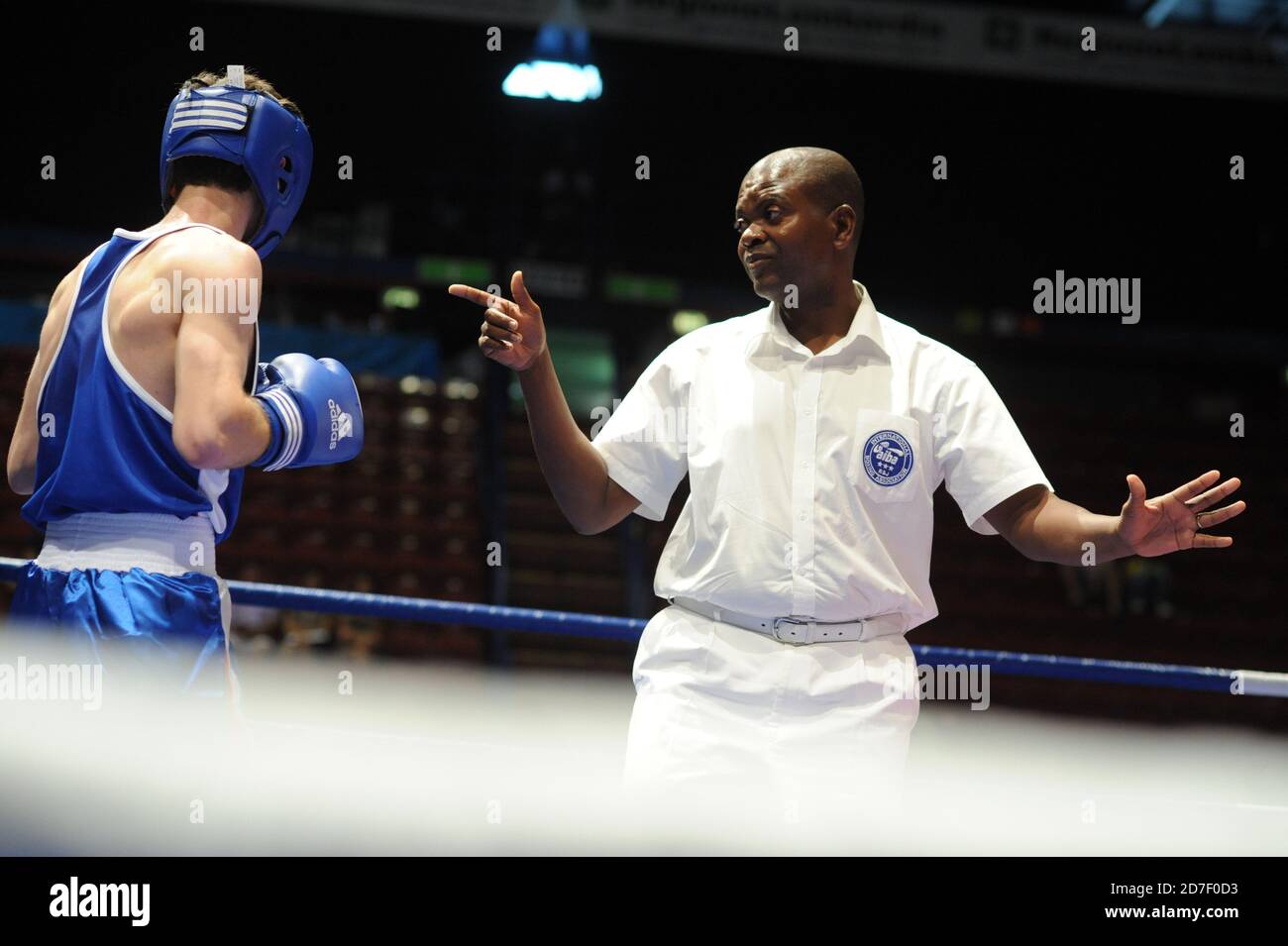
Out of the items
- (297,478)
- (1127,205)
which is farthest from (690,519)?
(1127,205)

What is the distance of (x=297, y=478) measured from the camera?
10.2 m

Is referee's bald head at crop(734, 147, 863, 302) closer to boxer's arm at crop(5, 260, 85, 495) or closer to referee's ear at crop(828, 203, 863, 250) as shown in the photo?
referee's ear at crop(828, 203, 863, 250)

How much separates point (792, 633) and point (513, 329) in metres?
0.69

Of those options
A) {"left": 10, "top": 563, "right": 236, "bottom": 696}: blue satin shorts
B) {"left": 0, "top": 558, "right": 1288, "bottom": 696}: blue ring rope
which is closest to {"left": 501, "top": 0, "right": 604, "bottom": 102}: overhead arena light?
{"left": 0, "top": 558, "right": 1288, "bottom": 696}: blue ring rope

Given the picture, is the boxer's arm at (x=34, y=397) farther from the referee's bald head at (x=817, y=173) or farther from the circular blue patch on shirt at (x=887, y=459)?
the circular blue patch on shirt at (x=887, y=459)

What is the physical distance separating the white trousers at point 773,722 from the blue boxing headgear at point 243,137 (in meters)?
1.01

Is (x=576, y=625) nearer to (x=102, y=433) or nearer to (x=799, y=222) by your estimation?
(x=799, y=222)

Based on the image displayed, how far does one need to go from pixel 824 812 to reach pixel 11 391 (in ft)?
32.8

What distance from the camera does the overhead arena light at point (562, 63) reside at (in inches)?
392

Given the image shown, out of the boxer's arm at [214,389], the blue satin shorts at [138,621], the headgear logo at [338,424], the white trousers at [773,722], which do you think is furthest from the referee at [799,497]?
the blue satin shorts at [138,621]

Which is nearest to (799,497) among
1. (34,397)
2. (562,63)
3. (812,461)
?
(812,461)

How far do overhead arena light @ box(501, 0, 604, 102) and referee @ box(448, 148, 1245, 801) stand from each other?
824cm

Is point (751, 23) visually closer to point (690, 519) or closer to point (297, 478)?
point (297, 478)

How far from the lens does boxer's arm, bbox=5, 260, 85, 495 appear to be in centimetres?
192
